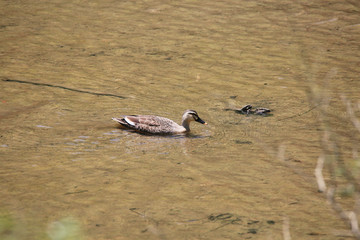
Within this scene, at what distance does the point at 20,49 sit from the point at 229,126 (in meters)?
5.87

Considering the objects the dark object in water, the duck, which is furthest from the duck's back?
the dark object in water

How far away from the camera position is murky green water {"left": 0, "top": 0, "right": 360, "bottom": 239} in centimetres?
551

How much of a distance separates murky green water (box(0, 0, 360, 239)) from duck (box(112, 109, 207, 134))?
0.15m

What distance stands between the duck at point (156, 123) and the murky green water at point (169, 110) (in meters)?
0.15

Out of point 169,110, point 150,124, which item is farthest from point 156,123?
point 169,110

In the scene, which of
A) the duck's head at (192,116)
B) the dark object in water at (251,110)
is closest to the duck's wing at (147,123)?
the duck's head at (192,116)

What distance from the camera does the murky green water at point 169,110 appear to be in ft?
18.1

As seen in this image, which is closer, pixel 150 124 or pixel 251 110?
pixel 150 124

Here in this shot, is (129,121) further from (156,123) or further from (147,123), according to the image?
(156,123)

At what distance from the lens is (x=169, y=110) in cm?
959

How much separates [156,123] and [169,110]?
1152 millimetres

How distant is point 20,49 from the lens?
12.4 metres

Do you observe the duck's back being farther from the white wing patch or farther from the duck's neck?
the duck's neck

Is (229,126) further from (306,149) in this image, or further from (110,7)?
(110,7)
